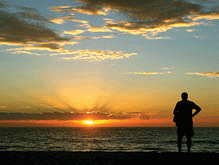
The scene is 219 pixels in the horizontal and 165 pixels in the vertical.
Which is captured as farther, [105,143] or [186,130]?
[105,143]

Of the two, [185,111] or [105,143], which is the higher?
[185,111]

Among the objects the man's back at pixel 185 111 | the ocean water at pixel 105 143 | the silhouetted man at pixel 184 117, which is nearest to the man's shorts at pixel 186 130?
the silhouetted man at pixel 184 117

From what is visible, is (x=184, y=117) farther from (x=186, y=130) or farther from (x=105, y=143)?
(x=105, y=143)

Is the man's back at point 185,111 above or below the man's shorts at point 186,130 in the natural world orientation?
above

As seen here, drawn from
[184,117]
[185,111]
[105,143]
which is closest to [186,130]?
[184,117]

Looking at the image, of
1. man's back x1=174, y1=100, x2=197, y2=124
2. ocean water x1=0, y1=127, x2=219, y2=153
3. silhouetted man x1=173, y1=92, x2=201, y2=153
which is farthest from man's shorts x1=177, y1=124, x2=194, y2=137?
ocean water x1=0, y1=127, x2=219, y2=153

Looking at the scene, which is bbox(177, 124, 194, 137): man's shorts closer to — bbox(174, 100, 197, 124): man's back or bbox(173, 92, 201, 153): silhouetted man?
bbox(173, 92, 201, 153): silhouetted man

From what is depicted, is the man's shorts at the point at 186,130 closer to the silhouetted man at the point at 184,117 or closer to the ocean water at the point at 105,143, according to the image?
the silhouetted man at the point at 184,117

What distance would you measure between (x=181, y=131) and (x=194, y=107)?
3.14ft

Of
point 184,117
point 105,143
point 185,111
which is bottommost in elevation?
point 105,143

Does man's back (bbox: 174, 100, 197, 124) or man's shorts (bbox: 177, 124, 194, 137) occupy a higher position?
man's back (bbox: 174, 100, 197, 124)
